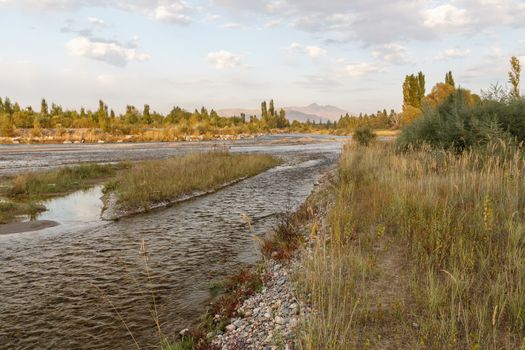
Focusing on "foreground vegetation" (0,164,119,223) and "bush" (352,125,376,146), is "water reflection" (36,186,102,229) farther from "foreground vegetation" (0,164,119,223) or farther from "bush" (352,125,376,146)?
"bush" (352,125,376,146)

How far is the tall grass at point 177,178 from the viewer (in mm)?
15945

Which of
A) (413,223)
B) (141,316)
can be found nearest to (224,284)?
(141,316)

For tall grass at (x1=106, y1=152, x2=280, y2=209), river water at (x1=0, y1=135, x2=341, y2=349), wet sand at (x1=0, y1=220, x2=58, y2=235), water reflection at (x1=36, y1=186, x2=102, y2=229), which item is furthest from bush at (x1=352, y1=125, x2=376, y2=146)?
wet sand at (x1=0, y1=220, x2=58, y2=235)

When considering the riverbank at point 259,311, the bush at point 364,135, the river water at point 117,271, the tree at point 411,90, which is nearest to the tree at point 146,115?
the tree at point 411,90

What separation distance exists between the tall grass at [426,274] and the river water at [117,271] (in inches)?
103

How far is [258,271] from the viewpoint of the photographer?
7453mm

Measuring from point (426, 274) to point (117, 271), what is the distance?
6958 mm

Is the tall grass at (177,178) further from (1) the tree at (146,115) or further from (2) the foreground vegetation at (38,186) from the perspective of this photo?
(1) the tree at (146,115)

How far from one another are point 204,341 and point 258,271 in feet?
8.11

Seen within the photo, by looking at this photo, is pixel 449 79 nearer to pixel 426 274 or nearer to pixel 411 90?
pixel 411 90

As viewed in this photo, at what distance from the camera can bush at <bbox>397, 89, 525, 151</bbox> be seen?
12.9m

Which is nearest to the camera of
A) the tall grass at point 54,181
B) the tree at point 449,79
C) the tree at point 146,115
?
the tall grass at point 54,181

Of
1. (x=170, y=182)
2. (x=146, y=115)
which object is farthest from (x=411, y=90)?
(x=146, y=115)

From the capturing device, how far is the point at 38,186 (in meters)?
19.2
